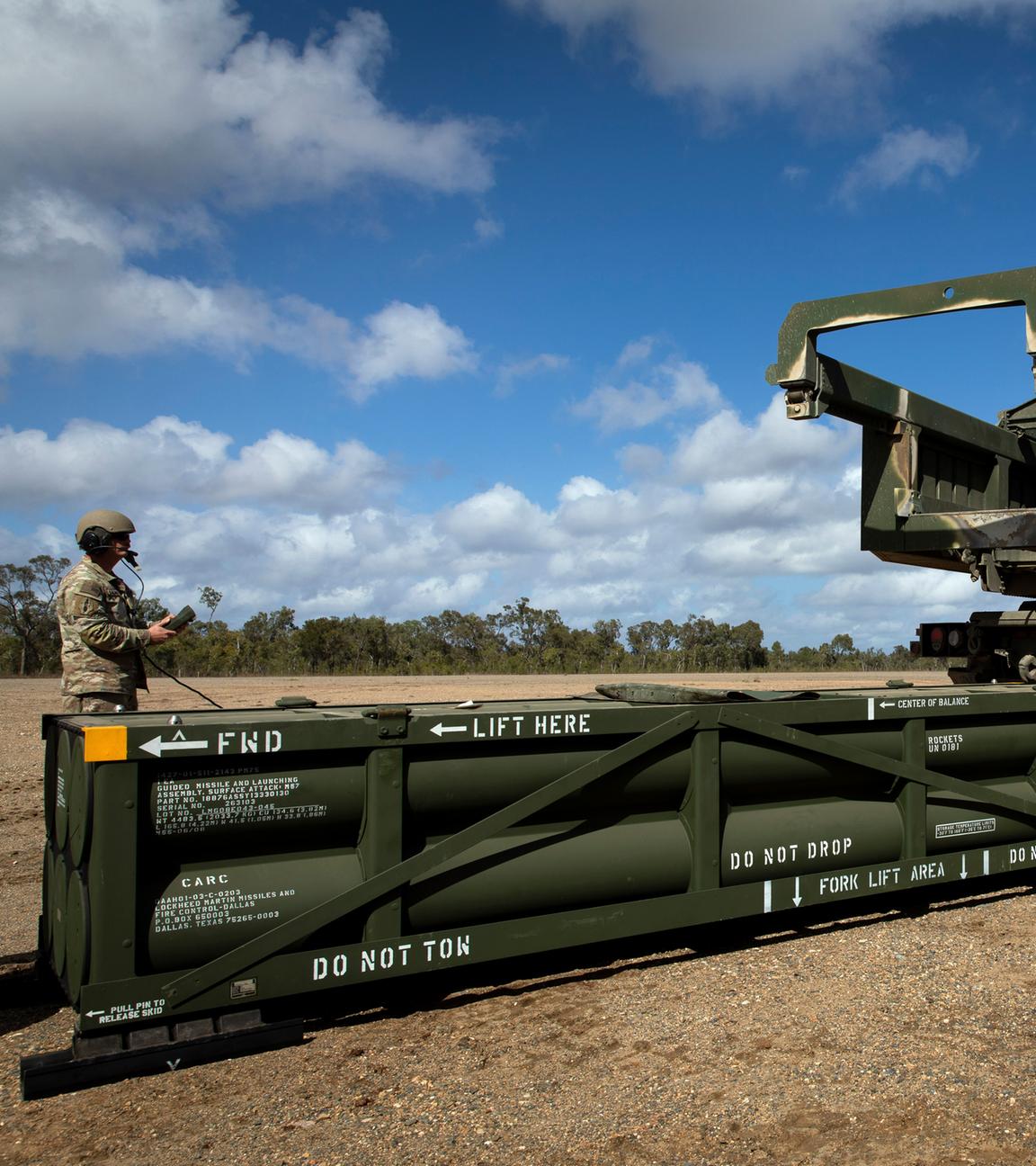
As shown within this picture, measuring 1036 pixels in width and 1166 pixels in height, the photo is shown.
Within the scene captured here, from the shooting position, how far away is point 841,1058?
12.8 feet

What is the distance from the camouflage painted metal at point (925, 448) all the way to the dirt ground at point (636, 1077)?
2.79 metres

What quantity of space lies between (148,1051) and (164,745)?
113 cm

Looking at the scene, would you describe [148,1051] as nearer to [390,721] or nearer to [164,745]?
[164,745]

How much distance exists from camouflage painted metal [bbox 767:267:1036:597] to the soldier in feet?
13.2

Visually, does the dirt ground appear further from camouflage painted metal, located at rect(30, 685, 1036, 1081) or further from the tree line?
the tree line

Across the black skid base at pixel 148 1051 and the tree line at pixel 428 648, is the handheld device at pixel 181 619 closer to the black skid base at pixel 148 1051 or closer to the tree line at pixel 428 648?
the black skid base at pixel 148 1051

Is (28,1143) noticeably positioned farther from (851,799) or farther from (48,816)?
(851,799)

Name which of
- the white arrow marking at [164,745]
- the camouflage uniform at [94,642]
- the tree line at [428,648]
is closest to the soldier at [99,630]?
the camouflage uniform at [94,642]

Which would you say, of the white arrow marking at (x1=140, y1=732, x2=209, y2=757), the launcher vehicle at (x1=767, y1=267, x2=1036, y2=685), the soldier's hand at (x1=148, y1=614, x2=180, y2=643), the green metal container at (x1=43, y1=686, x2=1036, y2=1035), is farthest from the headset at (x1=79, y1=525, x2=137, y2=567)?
the launcher vehicle at (x1=767, y1=267, x2=1036, y2=685)

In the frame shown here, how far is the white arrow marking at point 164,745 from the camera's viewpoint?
13.1 feet

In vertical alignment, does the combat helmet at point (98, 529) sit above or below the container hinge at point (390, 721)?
above

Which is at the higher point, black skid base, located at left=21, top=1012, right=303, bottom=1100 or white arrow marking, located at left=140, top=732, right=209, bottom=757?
white arrow marking, located at left=140, top=732, right=209, bottom=757

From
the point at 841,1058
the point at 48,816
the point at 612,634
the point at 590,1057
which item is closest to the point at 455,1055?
the point at 590,1057

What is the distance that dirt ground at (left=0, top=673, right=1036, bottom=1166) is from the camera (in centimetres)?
331
